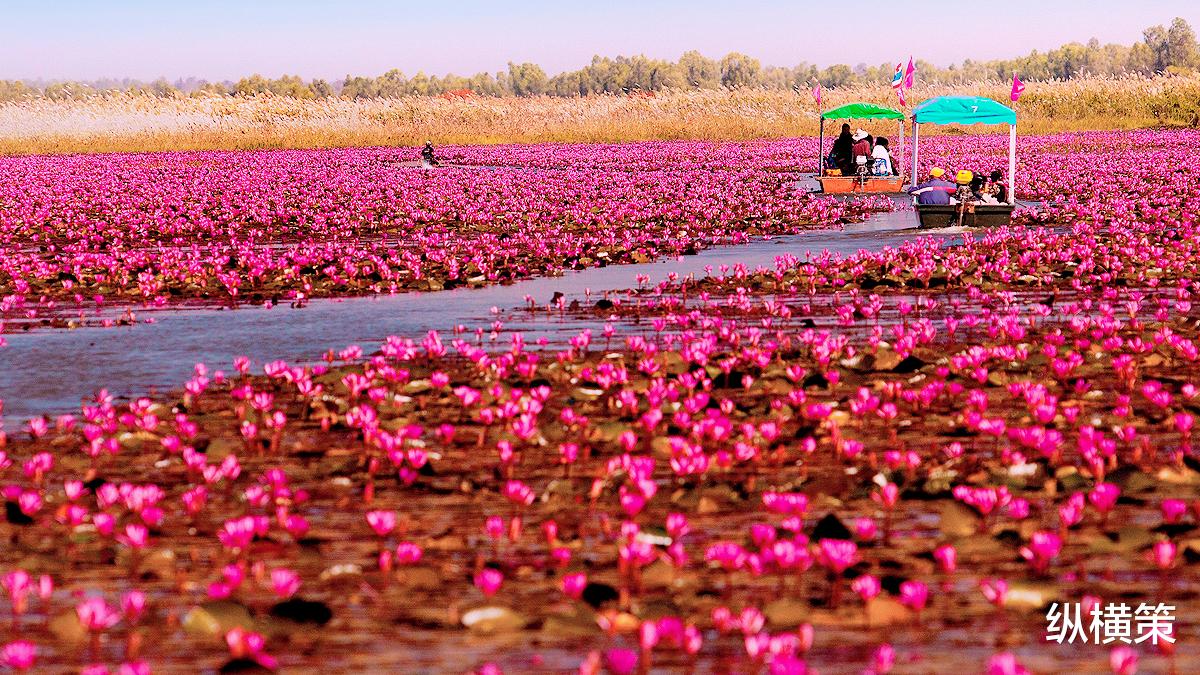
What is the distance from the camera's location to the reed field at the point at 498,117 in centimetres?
7119

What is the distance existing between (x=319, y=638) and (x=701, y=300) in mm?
10726

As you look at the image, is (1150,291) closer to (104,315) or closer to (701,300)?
(701,300)

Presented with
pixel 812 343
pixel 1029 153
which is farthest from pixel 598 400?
pixel 1029 153

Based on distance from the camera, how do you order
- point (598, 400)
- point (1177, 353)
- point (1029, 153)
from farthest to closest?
1. point (1029, 153)
2. point (1177, 353)
3. point (598, 400)

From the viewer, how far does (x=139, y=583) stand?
6.00m

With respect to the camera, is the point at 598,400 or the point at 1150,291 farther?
the point at 1150,291

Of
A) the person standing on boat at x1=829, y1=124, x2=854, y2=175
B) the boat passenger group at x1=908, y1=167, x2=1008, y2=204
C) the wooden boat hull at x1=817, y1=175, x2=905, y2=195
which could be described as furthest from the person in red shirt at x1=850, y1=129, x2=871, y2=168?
the boat passenger group at x1=908, y1=167, x2=1008, y2=204

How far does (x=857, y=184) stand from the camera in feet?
112

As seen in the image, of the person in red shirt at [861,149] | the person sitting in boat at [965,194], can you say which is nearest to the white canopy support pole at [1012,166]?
the person sitting in boat at [965,194]

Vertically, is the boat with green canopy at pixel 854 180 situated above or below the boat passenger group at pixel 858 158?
below

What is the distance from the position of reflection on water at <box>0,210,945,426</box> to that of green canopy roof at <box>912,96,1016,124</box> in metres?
9.44

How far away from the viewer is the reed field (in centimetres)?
7119

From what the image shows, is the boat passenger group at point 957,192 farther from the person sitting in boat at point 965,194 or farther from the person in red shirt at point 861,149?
the person in red shirt at point 861,149

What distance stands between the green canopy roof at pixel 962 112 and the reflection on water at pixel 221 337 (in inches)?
372
